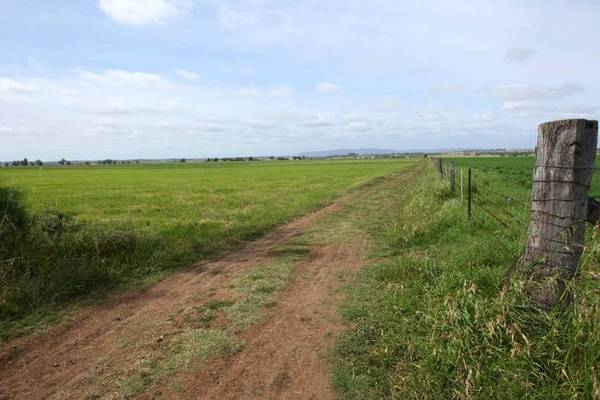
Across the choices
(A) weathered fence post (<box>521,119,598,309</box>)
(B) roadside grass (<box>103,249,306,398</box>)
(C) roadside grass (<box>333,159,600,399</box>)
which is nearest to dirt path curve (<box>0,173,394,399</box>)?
(B) roadside grass (<box>103,249,306,398</box>)

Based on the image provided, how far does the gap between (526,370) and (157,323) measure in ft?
14.7

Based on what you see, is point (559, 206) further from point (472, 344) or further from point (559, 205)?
→ point (472, 344)

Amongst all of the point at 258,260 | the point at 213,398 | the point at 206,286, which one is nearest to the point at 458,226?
the point at 258,260

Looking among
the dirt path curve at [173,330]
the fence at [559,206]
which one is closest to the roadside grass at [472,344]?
the fence at [559,206]

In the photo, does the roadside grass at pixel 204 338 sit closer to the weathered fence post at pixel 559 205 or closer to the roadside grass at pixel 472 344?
the roadside grass at pixel 472 344

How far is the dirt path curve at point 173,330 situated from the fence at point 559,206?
2.19 metres

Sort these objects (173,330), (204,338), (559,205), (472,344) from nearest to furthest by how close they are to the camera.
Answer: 1. (559,205)
2. (472,344)
3. (204,338)
4. (173,330)

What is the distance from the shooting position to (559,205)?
366 cm

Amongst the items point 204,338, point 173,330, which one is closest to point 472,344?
point 204,338

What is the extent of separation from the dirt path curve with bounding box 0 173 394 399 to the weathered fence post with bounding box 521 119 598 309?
2.17m

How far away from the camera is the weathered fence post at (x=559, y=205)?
3.56m

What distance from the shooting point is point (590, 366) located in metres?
3.19

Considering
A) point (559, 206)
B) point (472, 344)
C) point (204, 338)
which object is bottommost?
point (204, 338)

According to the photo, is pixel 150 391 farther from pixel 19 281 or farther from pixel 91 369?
pixel 19 281
